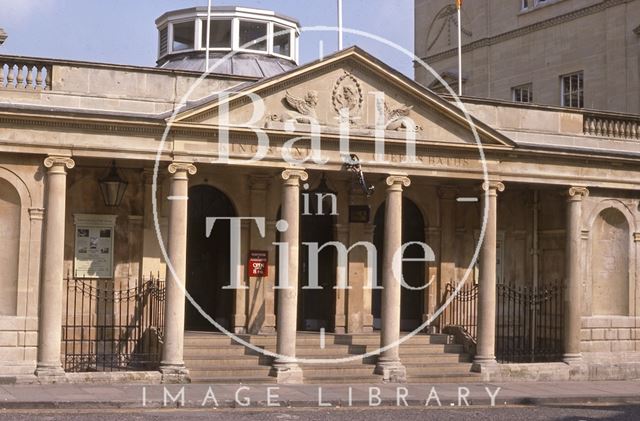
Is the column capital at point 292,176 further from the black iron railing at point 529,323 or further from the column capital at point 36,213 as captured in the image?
the black iron railing at point 529,323

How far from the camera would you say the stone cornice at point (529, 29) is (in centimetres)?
3076

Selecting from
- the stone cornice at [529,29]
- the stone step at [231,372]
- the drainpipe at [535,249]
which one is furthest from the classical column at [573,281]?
the stone cornice at [529,29]

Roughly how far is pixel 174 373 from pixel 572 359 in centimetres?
851

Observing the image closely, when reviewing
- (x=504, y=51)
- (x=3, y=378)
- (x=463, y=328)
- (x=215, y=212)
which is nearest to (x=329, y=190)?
(x=215, y=212)

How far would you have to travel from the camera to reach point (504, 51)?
34.0 metres

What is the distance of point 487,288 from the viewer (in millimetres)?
21281

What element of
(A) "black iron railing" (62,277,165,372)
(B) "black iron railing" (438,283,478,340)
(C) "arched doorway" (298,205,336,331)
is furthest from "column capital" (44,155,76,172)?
(B) "black iron railing" (438,283,478,340)

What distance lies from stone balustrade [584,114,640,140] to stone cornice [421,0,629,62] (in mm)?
7616

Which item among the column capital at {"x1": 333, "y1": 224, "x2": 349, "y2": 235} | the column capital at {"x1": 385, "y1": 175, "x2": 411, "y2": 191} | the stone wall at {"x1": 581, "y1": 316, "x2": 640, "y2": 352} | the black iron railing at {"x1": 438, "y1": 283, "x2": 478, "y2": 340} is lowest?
the stone wall at {"x1": 581, "y1": 316, "x2": 640, "y2": 352}

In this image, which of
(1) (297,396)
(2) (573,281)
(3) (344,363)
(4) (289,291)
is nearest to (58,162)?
(4) (289,291)

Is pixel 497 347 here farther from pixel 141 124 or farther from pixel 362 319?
pixel 141 124

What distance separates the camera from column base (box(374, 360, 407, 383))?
20141mm

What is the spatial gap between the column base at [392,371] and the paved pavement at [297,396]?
A: 43cm

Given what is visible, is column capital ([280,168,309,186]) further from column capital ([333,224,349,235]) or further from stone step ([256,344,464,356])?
stone step ([256,344,464,356])
